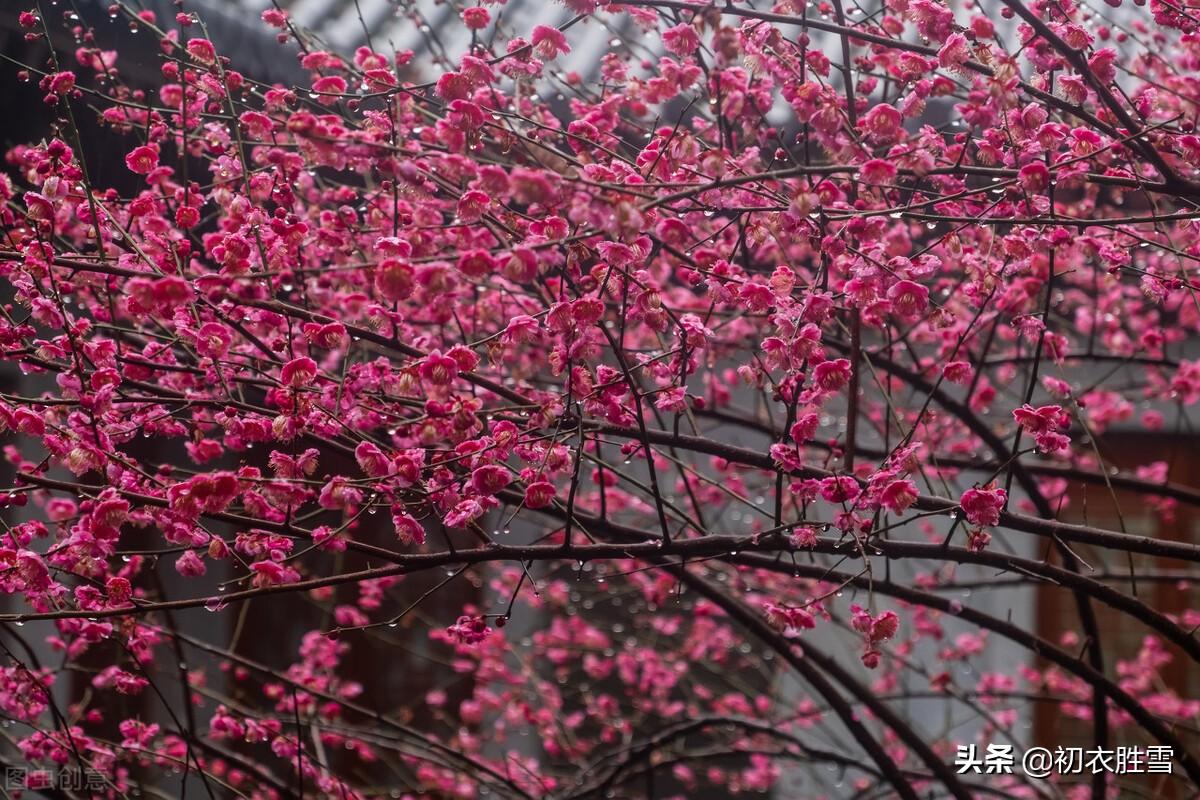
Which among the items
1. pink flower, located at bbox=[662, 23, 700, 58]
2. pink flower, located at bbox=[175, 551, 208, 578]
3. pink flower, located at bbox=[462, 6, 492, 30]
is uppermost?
pink flower, located at bbox=[462, 6, 492, 30]

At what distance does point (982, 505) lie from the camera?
2090 millimetres

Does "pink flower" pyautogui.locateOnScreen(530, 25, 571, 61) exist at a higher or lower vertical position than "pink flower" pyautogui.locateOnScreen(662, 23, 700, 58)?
lower

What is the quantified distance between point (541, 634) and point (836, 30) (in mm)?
4271

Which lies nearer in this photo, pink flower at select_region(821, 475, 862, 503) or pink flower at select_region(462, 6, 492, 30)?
pink flower at select_region(821, 475, 862, 503)

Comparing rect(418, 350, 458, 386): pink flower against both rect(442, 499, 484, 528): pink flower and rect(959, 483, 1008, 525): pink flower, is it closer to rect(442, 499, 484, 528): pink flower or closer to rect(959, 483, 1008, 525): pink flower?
rect(442, 499, 484, 528): pink flower

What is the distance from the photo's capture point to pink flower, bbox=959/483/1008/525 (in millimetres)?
2078

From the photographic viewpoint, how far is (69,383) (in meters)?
2.26

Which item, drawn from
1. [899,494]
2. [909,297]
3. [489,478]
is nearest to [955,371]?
[909,297]

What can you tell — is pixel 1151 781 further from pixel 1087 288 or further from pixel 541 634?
pixel 541 634

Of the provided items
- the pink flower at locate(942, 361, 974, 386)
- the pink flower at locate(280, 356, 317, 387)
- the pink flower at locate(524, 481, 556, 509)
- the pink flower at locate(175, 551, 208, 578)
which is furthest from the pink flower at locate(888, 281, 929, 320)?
the pink flower at locate(175, 551, 208, 578)

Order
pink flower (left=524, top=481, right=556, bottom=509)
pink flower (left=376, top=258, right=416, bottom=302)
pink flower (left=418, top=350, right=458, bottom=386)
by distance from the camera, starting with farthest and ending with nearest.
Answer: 1. pink flower (left=524, top=481, right=556, bottom=509)
2. pink flower (left=418, top=350, right=458, bottom=386)
3. pink flower (left=376, top=258, right=416, bottom=302)

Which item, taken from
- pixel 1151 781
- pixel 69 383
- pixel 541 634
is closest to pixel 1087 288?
pixel 1151 781

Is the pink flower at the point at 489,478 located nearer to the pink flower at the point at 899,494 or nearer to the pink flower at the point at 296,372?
the pink flower at the point at 296,372

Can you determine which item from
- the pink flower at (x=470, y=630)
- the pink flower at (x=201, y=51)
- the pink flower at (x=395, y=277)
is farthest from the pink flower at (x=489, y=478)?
the pink flower at (x=201, y=51)
